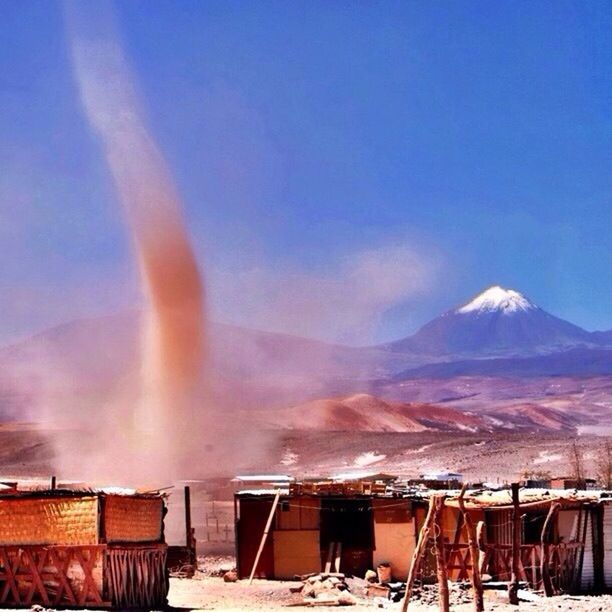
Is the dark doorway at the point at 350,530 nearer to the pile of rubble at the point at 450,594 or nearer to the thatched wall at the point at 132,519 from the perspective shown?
the pile of rubble at the point at 450,594

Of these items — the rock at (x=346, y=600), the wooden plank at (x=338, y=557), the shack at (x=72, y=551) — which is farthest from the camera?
the wooden plank at (x=338, y=557)

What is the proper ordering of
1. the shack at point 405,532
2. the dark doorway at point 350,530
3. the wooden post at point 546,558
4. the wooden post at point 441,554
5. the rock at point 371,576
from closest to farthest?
1. the wooden post at point 441,554
2. the wooden post at point 546,558
3. the shack at point 405,532
4. the rock at point 371,576
5. the dark doorway at point 350,530

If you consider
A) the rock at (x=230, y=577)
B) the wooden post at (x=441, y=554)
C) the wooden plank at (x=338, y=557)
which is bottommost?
the rock at (x=230, y=577)

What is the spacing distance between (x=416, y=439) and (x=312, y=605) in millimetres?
66962

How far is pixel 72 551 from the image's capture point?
73.2ft

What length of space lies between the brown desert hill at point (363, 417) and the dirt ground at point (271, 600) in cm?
7815

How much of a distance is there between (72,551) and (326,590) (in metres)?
7.07

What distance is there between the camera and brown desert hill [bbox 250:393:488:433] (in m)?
118

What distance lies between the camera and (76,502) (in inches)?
884

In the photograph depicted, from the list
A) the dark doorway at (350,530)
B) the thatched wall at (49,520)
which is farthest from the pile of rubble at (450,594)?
the thatched wall at (49,520)

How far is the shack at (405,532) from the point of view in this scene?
28.1 meters

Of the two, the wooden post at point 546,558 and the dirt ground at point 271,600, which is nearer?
the dirt ground at point 271,600

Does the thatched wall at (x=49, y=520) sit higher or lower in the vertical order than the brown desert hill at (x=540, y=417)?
lower

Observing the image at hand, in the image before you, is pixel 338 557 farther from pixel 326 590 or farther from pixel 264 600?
pixel 264 600
